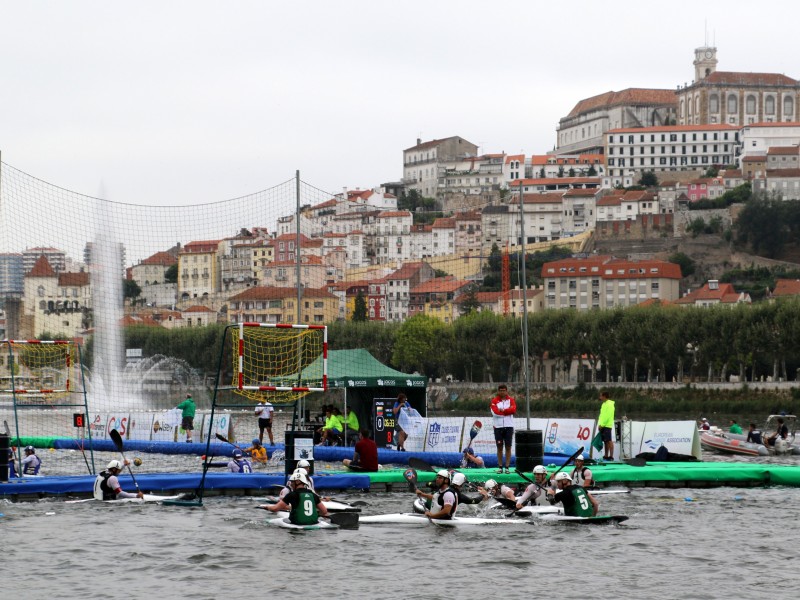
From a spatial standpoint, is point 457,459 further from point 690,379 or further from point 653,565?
point 690,379

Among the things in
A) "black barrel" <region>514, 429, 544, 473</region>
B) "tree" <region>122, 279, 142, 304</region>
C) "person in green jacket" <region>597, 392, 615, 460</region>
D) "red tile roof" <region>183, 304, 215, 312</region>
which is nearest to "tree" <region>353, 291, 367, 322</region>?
"tree" <region>122, 279, 142, 304</region>

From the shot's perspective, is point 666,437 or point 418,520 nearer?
point 418,520

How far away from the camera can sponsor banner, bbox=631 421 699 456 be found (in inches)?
1377

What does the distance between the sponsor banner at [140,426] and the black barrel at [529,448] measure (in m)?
18.8

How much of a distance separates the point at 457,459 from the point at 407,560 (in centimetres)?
1121

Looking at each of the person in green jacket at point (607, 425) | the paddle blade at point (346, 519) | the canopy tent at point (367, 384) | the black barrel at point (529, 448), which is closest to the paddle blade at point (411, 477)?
the paddle blade at point (346, 519)

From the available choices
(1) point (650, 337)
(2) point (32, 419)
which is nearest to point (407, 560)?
(2) point (32, 419)

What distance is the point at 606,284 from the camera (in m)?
170

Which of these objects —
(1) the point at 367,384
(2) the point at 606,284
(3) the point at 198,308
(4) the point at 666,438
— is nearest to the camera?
(4) the point at 666,438

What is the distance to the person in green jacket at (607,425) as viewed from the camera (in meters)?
31.9

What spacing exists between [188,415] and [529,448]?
15.8 m

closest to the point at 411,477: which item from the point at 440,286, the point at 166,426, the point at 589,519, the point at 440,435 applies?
the point at 589,519

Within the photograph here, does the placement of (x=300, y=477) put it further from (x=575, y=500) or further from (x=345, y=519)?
(x=575, y=500)

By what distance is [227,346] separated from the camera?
307 ft
